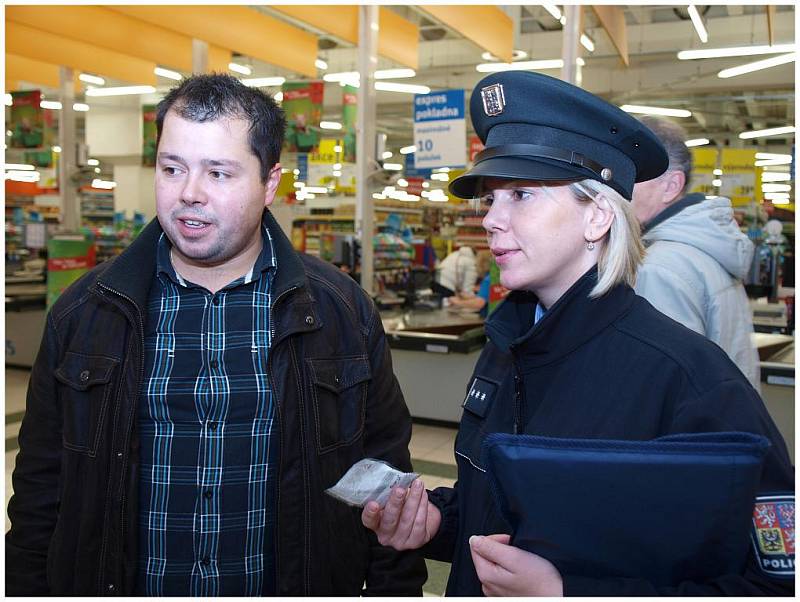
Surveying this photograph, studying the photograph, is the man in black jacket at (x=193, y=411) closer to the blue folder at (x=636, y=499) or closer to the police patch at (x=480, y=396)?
the police patch at (x=480, y=396)

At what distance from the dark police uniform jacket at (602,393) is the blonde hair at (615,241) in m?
0.03

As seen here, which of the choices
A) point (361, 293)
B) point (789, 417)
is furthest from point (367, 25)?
point (361, 293)

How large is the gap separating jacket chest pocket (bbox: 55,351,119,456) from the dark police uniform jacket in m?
0.78

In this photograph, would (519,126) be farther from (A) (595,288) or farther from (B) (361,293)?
(B) (361,293)

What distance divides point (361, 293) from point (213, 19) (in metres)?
5.73

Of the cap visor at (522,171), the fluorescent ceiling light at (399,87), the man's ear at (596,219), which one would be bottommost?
the man's ear at (596,219)

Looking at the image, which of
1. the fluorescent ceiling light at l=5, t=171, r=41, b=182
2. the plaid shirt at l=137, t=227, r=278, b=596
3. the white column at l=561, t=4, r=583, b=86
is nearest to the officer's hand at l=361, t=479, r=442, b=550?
the plaid shirt at l=137, t=227, r=278, b=596

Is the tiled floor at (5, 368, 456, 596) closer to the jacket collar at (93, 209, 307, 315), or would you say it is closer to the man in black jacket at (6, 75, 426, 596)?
the man in black jacket at (6, 75, 426, 596)

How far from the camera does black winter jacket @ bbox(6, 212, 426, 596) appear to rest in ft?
5.14

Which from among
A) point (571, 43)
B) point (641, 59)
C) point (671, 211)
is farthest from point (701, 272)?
point (641, 59)

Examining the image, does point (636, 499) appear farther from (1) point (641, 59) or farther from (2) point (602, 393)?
(1) point (641, 59)

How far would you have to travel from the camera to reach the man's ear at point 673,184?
2412 mm

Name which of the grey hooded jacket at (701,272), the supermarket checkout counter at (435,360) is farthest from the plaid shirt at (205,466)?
the supermarket checkout counter at (435,360)

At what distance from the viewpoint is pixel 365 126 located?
6.67 m
